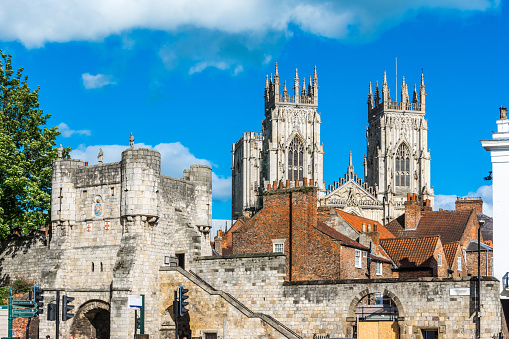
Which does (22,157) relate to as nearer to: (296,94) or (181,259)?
(181,259)

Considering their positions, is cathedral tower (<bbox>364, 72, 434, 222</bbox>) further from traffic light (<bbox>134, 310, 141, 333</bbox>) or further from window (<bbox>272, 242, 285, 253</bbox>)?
traffic light (<bbox>134, 310, 141, 333</bbox>)

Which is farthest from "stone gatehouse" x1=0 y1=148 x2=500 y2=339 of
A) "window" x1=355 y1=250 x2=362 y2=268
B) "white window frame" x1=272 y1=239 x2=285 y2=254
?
"window" x1=355 y1=250 x2=362 y2=268

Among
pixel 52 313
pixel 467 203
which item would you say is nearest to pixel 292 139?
pixel 467 203

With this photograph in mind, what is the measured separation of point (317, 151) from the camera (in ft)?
393

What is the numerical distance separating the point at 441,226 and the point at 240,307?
24.5 metres

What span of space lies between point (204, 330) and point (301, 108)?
287ft

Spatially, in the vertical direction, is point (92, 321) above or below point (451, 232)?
below

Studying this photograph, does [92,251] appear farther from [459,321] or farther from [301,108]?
[301,108]

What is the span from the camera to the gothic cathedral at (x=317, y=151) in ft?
385

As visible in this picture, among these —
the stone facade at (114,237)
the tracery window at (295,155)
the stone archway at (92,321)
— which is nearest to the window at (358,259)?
the stone facade at (114,237)

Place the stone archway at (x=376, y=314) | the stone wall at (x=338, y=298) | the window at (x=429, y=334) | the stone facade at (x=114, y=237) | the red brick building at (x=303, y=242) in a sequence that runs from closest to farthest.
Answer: the stone wall at (x=338, y=298), the window at (x=429, y=334), the stone archway at (x=376, y=314), the stone facade at (x=114, y=237), the red brick building at (x=303, y=242)

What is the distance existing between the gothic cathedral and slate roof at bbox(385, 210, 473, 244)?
54859 millimetres

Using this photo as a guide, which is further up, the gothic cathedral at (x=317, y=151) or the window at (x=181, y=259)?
the gothic cathedral at (x=317, y=151)

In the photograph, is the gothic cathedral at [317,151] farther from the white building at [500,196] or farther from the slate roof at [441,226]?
the white building at [500,196]
